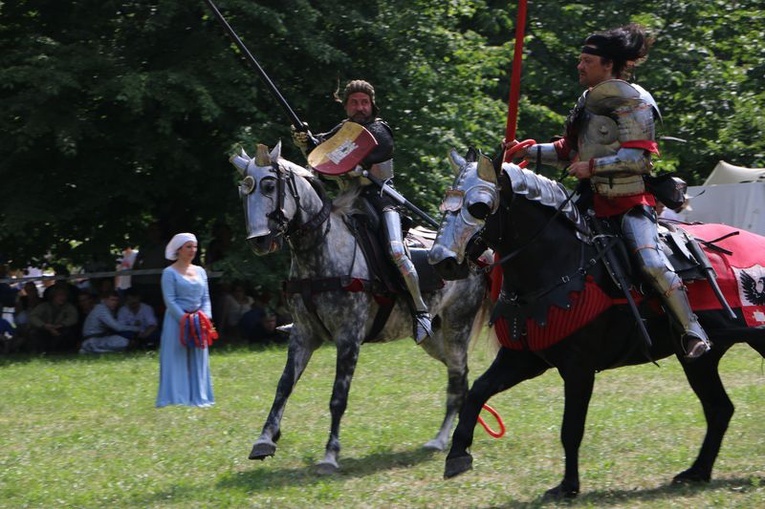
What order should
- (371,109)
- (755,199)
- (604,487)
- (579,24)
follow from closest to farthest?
(604,487) < (371,109) < (755,199) < (579,24)

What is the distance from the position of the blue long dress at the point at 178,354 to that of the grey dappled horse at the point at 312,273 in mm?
2573

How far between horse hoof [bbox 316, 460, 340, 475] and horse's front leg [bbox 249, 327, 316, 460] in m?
0.33

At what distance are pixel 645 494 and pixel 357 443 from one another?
2742mm

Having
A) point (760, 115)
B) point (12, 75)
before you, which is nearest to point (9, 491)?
point (12, 75)

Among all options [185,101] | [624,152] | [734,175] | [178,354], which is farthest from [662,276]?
[734,175]

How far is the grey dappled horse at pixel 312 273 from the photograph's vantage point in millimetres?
8367

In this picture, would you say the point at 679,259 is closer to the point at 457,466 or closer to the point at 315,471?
the point at 457,466

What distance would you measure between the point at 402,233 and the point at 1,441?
12.1 ft

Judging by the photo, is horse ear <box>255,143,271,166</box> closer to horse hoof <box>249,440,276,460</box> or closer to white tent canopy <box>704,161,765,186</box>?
horse hoof <box>249,440,276,460</box>

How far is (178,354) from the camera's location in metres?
11.3

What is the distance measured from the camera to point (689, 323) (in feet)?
23.3

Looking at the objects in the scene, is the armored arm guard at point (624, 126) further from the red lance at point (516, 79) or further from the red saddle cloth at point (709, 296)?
the red saddle cloth at point (709, 296)

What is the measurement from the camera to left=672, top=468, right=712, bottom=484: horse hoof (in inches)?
300

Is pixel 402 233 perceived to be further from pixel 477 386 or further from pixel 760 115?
pixel 760 115
